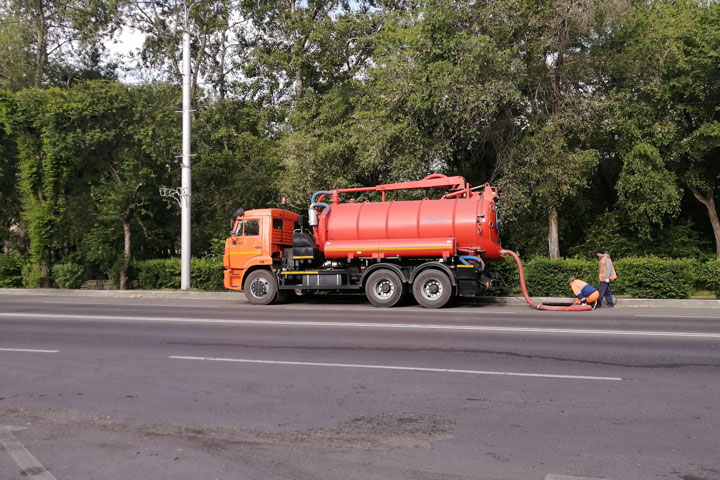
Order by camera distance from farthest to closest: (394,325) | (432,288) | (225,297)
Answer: (225,297) < (432,288) < (394,325)

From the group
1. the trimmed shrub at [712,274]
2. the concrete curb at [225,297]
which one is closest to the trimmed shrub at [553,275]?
the concrete curb at [225,297]

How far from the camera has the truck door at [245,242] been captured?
1861 centimetres

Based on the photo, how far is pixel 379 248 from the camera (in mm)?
17125

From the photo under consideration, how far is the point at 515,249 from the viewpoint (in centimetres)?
2642

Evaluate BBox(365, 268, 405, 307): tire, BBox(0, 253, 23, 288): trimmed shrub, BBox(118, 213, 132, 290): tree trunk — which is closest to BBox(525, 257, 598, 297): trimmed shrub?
BBox(365, 268, 405, 307): tire

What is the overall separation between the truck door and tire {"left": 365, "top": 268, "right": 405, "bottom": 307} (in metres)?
3.83

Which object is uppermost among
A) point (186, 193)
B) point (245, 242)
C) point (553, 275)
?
point (186, 193)

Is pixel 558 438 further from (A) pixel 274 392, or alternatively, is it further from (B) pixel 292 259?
(B) pixel 292 259

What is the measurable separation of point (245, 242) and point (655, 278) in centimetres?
1271

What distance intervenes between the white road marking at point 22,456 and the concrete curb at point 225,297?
575 inches

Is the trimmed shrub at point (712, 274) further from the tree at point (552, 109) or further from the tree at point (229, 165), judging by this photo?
Result: the tree at point (229, 165)

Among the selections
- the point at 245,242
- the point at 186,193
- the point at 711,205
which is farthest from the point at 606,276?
the point at 186,193

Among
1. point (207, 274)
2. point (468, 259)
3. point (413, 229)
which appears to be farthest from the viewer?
point (207, 274)

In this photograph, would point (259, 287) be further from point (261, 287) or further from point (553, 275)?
point (553, 275)
